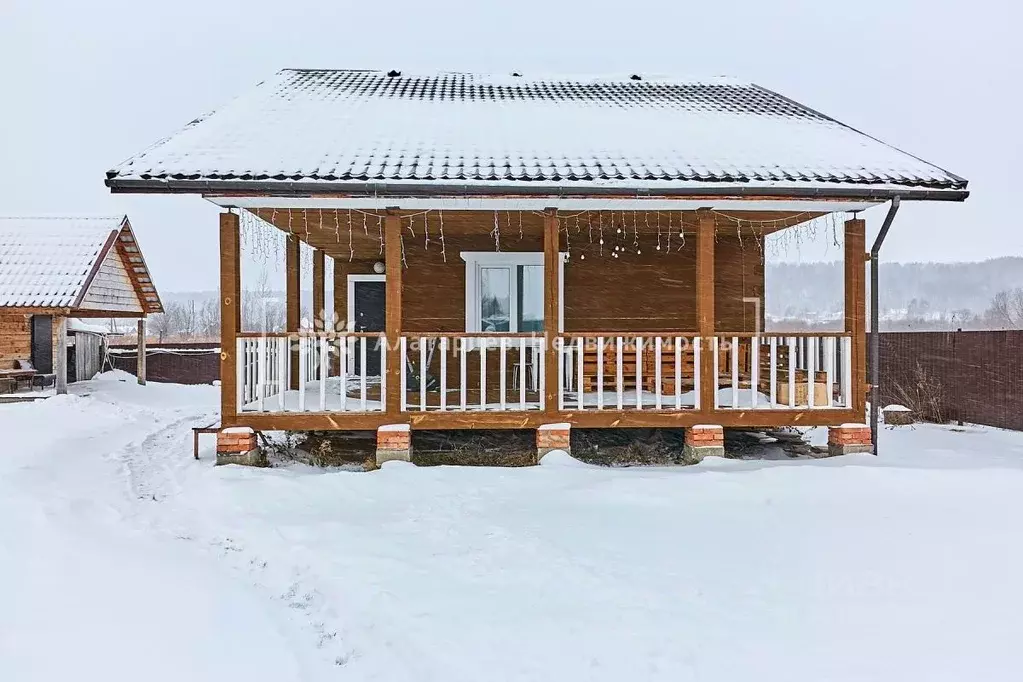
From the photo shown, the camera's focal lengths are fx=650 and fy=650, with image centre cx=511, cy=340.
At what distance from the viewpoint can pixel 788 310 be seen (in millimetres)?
43688

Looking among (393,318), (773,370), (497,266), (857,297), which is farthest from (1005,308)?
(393,318)

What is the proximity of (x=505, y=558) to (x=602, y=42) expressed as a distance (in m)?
108

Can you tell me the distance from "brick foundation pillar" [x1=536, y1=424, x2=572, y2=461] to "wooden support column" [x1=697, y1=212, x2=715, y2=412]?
157 centimetres

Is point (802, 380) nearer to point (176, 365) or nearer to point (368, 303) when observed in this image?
point (368, 303)

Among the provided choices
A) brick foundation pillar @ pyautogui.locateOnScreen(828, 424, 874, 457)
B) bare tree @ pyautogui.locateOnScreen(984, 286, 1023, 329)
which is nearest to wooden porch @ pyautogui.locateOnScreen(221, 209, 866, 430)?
brick foundation pillar @ pyautogui.locateOnScreen(828, 424, 874, 457)

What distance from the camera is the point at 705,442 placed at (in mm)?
7184

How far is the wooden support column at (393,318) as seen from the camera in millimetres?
6945

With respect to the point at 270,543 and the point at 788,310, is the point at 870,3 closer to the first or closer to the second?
the point at 788,310

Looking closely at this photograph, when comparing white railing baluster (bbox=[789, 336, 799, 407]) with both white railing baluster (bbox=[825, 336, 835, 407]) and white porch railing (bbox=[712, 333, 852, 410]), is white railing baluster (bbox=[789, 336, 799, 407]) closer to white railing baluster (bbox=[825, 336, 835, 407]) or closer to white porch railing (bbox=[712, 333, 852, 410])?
white porch railing (bbox=[712, 333, 852, 410])

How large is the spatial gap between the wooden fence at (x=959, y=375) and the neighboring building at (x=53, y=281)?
18.1 metres

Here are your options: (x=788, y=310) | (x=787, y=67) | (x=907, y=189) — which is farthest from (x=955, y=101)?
(x=907, y=189)

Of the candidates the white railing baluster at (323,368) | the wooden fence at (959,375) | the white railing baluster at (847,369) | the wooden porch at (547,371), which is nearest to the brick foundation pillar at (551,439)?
the wooden porch at (547,371)

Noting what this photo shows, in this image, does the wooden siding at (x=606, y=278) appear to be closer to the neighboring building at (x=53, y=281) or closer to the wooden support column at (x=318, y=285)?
the wooden support column at (x=318, y=285)

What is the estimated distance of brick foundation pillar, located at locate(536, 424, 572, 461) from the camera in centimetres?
712
